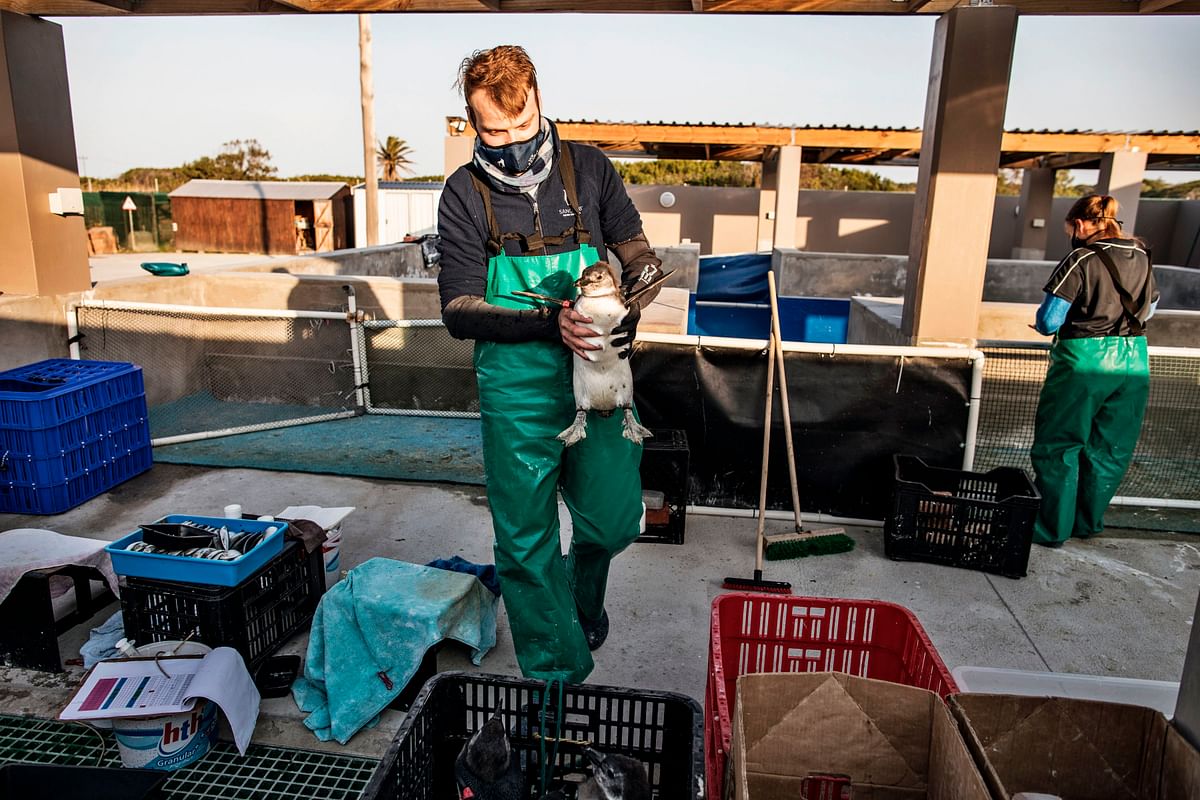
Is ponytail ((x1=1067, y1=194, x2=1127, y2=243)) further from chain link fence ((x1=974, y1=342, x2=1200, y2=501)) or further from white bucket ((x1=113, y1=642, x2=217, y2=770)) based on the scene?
white bucket ((x1=113, y1=642, x2=217, y2=770))

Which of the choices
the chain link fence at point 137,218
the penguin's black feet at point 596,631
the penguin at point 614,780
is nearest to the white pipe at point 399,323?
the penguin's black feet at point 596,631

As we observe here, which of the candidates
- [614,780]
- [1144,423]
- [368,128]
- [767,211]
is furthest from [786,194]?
[614,780]

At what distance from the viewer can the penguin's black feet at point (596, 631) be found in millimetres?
3258

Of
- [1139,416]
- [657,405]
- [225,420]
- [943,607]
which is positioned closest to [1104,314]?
[1139,416]

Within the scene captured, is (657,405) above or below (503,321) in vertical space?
below

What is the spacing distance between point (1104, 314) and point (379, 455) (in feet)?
16.0

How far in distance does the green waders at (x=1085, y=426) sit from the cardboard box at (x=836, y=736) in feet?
11.0

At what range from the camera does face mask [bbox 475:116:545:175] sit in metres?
2.56

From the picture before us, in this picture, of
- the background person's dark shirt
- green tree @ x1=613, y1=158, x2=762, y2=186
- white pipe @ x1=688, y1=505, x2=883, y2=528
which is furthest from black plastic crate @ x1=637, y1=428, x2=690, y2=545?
green tree @ x1=613, y1=158, x2=762, y2=186

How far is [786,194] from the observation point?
52.2ft

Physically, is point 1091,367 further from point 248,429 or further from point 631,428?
point 248,429

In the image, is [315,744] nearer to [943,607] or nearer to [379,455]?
[943,607]

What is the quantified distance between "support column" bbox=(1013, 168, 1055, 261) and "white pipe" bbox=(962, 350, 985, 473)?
16.8 metres

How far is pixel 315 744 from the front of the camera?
9.16 ft
